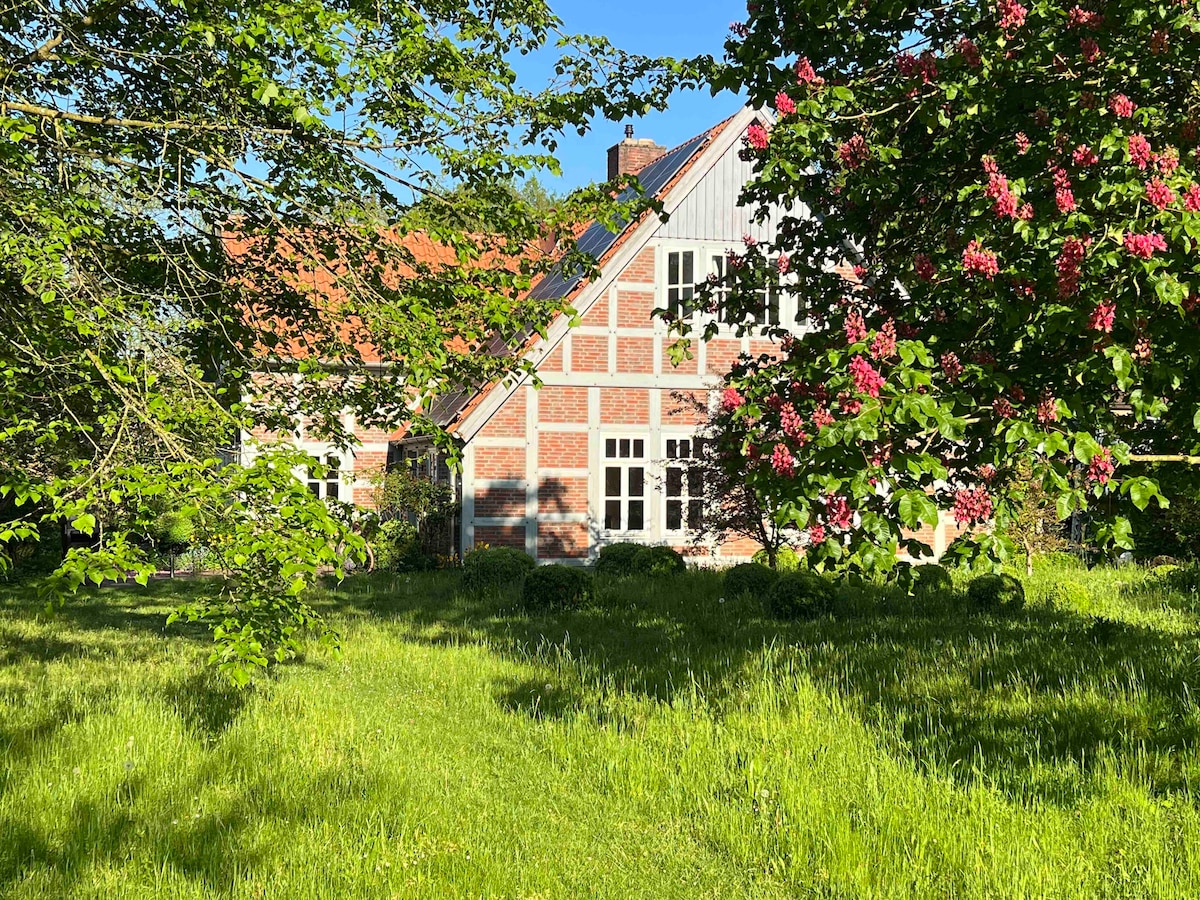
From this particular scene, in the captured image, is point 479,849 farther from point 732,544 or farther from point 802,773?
point 732,544

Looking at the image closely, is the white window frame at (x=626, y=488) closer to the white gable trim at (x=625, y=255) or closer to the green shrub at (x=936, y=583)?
the white gable trim at (x=625, y=255)

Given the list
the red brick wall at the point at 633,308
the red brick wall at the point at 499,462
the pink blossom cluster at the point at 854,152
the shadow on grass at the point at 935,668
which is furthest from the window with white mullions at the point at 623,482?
the pink blossom cluster at the point at 854,152

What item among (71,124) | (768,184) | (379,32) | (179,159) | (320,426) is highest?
(379,32)

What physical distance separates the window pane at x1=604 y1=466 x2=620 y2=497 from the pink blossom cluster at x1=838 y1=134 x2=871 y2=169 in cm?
1264

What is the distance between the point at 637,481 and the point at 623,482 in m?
0.26

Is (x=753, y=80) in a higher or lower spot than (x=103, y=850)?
higher

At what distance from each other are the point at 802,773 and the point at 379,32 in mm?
5197

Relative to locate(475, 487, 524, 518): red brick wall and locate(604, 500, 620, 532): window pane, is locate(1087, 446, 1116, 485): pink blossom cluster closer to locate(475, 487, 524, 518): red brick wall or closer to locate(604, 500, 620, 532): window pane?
locate(475, 487, 524, 518): red brick wall

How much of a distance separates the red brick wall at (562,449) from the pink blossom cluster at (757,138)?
12.6 meters

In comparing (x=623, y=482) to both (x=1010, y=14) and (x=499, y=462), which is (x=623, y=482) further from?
(x=1010, y=14)

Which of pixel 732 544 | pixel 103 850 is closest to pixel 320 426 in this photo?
pixel 103 850

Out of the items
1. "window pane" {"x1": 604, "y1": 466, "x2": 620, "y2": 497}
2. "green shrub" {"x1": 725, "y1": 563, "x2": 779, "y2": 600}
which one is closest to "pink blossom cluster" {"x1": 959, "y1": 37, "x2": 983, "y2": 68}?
"green shrub" {"x1": 725, "y1": 563, "x2": 779, "y2": 600}

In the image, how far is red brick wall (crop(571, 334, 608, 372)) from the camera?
17.0 m

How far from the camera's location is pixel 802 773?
5.53m
